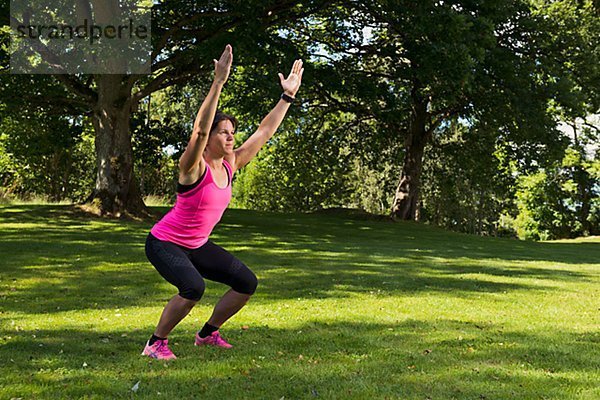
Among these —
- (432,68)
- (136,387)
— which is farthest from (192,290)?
(432,68)

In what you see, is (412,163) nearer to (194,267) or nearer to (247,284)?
(247,284)

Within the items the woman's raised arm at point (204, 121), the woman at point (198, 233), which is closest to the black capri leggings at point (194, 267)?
the woman at point (198, 233)

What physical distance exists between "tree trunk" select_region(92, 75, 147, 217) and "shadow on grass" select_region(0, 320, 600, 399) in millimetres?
16184

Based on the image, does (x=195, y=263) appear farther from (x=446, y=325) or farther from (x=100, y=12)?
(x=100, y=12)

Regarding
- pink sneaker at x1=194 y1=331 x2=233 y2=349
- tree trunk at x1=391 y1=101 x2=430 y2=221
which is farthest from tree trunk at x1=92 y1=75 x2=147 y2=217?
pink sneaker at x1=194 y1=331 x2=233 y2=349

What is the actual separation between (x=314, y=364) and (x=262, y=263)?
8711 mm

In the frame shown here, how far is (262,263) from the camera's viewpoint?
14.4 m

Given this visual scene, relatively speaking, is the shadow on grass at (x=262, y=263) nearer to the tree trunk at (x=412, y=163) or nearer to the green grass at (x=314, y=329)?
the green grass at (x=314, y=329)

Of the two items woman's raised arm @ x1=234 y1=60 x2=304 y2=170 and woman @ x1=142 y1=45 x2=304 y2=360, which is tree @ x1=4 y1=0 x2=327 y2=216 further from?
woman @ x1=142 y1=45 x2=304 y2=360

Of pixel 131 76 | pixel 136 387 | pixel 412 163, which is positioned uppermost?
pixel 131 76

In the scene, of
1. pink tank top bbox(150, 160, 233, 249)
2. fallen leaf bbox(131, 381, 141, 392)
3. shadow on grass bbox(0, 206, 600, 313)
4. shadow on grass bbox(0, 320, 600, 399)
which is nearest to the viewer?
fallen leaf bbox(131, 381, 141, 392)

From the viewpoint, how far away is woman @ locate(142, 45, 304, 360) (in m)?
5.35

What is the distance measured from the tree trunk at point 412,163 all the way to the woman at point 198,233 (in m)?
27.8

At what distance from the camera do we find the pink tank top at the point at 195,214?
215 inches
